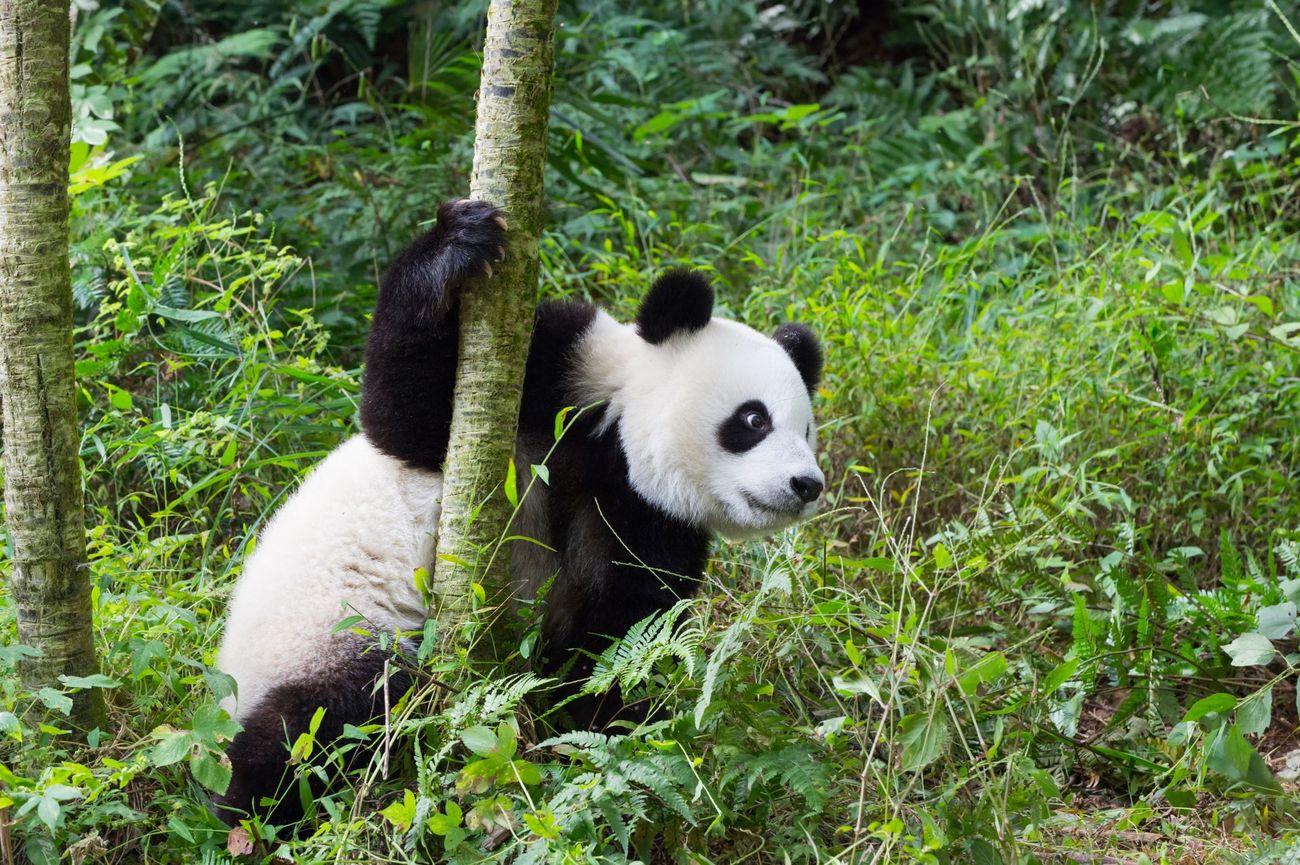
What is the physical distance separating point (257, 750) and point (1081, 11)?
662cm

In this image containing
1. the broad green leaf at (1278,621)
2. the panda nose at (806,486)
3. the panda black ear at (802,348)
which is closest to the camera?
the broad green leaf at (1278,621)

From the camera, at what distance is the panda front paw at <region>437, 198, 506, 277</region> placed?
8.91ft

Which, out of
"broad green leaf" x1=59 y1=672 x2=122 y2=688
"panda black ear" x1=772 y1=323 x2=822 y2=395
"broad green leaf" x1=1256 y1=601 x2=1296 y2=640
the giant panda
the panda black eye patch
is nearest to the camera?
"broad green leaf" x1=59 y1=672 x2=122 y2=688

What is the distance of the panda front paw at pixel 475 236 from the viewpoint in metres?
2.71

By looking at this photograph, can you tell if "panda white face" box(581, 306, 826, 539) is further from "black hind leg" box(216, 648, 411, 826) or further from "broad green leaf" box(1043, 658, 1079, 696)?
"black hind leg" box(216, 648, 411, 826)

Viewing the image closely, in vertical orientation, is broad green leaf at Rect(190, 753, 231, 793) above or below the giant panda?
below

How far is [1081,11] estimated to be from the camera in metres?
7.43

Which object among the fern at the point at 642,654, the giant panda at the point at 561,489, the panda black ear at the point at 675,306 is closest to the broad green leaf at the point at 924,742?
the fern at the point at 642,654

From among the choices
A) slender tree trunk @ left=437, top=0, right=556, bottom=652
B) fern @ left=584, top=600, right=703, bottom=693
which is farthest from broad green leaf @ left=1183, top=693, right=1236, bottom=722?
slender tree trunk @ left=437, top=0, right=556, bottom=652

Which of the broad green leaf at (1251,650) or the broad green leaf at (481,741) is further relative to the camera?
the broad green leaf at (1251,650)

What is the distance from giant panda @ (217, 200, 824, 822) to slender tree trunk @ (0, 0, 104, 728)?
17.7 inches

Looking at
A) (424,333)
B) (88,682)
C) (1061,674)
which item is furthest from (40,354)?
(1061,674)

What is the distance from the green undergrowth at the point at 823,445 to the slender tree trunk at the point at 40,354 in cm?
17

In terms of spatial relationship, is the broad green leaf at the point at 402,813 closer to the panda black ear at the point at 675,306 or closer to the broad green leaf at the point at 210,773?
the broad green leaf at the point at 210,773
